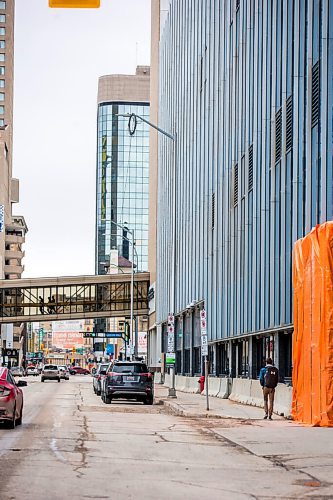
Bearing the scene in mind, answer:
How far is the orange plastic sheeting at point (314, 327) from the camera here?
2306cm

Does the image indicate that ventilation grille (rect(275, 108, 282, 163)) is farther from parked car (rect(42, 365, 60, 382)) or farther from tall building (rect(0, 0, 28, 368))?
tall building (rect(0, 0, 28, 368))

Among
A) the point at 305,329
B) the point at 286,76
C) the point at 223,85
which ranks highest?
the point at 223,85

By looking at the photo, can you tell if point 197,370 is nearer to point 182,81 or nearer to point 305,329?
point 182,81

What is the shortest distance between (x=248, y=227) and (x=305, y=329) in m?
12.5

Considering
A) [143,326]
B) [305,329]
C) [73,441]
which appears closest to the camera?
[73,441]

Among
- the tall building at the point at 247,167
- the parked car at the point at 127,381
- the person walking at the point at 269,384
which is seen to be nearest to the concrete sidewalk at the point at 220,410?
→ the person walking at the point at 269,384

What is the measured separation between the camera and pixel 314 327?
24.2m

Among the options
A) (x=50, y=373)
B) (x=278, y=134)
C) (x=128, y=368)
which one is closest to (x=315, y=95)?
(x=278, y=134)

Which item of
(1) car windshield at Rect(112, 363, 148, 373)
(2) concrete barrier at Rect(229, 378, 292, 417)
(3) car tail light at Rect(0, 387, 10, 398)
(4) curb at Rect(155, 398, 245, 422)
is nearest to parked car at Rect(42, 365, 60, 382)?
(2) concrete barrier at Rect(229, 378, 292, 417)

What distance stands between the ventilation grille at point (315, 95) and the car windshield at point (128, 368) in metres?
12.8

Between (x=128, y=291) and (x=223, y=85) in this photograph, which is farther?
(x=128, y=291)

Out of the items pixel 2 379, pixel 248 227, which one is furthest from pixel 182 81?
pixel 2 379

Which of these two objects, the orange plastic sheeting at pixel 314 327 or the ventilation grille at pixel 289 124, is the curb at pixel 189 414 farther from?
the ventilation grille at pixel 289 124

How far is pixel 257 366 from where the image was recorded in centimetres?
3647
